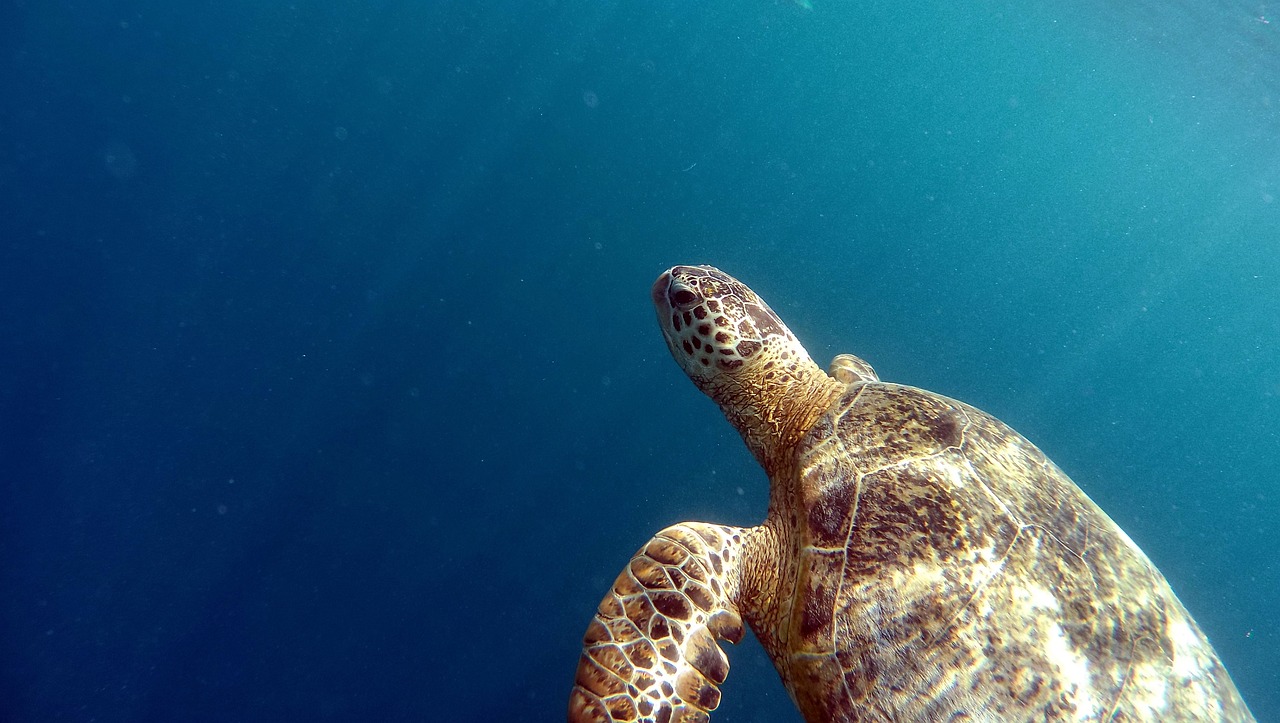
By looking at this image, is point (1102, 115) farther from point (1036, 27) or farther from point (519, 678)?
point (519, 678)

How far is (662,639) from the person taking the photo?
2.27 m

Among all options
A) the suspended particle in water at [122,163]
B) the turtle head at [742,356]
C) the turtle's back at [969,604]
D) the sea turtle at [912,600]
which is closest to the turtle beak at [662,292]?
the turtle head at [742,356]

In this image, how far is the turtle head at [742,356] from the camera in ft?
10.6

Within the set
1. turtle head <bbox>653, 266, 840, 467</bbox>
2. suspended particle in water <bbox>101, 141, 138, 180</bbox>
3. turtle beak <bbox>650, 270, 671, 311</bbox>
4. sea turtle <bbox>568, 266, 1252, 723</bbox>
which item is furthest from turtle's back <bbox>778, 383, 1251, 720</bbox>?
suspended particle in water <bbox>101, 141, 138, 180</bbox>

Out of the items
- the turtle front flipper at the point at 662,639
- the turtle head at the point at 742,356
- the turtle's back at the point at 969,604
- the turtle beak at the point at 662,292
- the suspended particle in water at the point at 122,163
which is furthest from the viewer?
the suspended particle in water at the point at 122,163

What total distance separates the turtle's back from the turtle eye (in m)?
1.23

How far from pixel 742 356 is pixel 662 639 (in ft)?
5.38

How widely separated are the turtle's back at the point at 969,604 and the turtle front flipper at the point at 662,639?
1.07 ft

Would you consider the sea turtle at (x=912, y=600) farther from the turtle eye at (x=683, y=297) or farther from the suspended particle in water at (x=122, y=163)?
the suspended particle in water at (x=122, y=163)

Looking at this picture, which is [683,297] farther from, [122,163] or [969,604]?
[122,163]

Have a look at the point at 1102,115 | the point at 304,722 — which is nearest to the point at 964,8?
the point at 1102,115

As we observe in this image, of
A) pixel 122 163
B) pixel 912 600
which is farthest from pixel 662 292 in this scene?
pixel 122 163

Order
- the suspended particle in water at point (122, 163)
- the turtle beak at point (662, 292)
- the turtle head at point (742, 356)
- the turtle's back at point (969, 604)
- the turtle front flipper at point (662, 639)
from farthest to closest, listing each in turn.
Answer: the suspended particle in water at point (122, 163) → the turtle beak at point (662, 292) → the turtle head at point (742, 356) → the turtle front flipper at point (662, 639) → the turtle's back at point (969, 604)

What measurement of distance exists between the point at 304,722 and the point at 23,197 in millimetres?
12370
